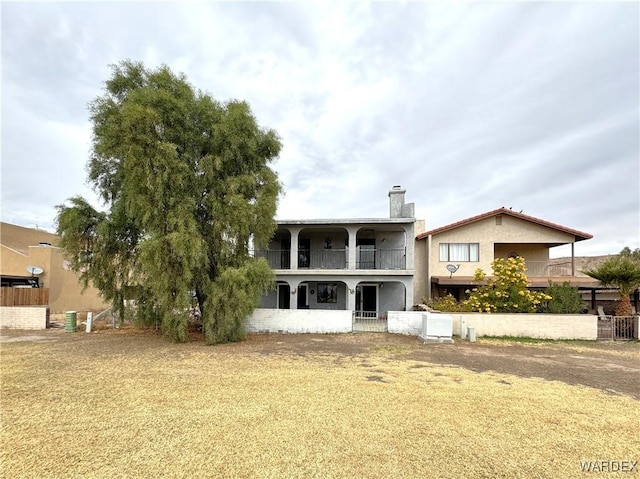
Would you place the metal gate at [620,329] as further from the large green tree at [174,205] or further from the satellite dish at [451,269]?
the large green tree at [174,205]

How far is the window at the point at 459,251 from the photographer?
2058 cm

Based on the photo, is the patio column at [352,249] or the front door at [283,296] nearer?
the patio column at [352,249]

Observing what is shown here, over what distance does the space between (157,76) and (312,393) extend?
1258 cm

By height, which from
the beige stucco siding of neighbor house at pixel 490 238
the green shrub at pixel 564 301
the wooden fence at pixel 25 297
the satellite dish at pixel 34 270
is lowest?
the wooden fence at pixel 25 297

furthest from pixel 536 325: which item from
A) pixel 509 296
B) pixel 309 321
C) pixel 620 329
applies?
pixel 309 321

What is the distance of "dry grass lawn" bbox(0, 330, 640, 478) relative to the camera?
411 cm

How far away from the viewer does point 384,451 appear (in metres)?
4.44

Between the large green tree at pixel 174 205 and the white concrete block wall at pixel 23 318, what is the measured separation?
4437 mm

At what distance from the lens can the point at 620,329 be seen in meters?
14.0

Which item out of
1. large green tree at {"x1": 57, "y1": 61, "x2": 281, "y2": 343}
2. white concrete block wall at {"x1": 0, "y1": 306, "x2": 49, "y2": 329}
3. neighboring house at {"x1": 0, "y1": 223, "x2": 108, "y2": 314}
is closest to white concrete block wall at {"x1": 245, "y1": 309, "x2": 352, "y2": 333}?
large green tree at {"x1": 57, "y1": 61, "x2": 281, "y2": 343}

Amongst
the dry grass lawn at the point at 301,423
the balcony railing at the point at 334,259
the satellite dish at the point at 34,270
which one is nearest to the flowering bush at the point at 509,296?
the balcony railing at the point at 334,259

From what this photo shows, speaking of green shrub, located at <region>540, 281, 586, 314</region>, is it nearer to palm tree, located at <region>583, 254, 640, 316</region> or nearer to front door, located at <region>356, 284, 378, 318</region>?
palm tree, located at <region>583, 254, 640, 316</region>

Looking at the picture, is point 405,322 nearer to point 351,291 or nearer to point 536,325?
point 351,291

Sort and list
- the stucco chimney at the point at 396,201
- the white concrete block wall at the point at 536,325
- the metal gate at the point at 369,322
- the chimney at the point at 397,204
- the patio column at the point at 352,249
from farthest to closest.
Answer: the stucco chimney at the point at 396,201 → the chimney at the point at 397,204 → the patio column at the point at 352,249 → the metal gate at the point at 369,322 → the white concrete block wall at the point at 536,325
